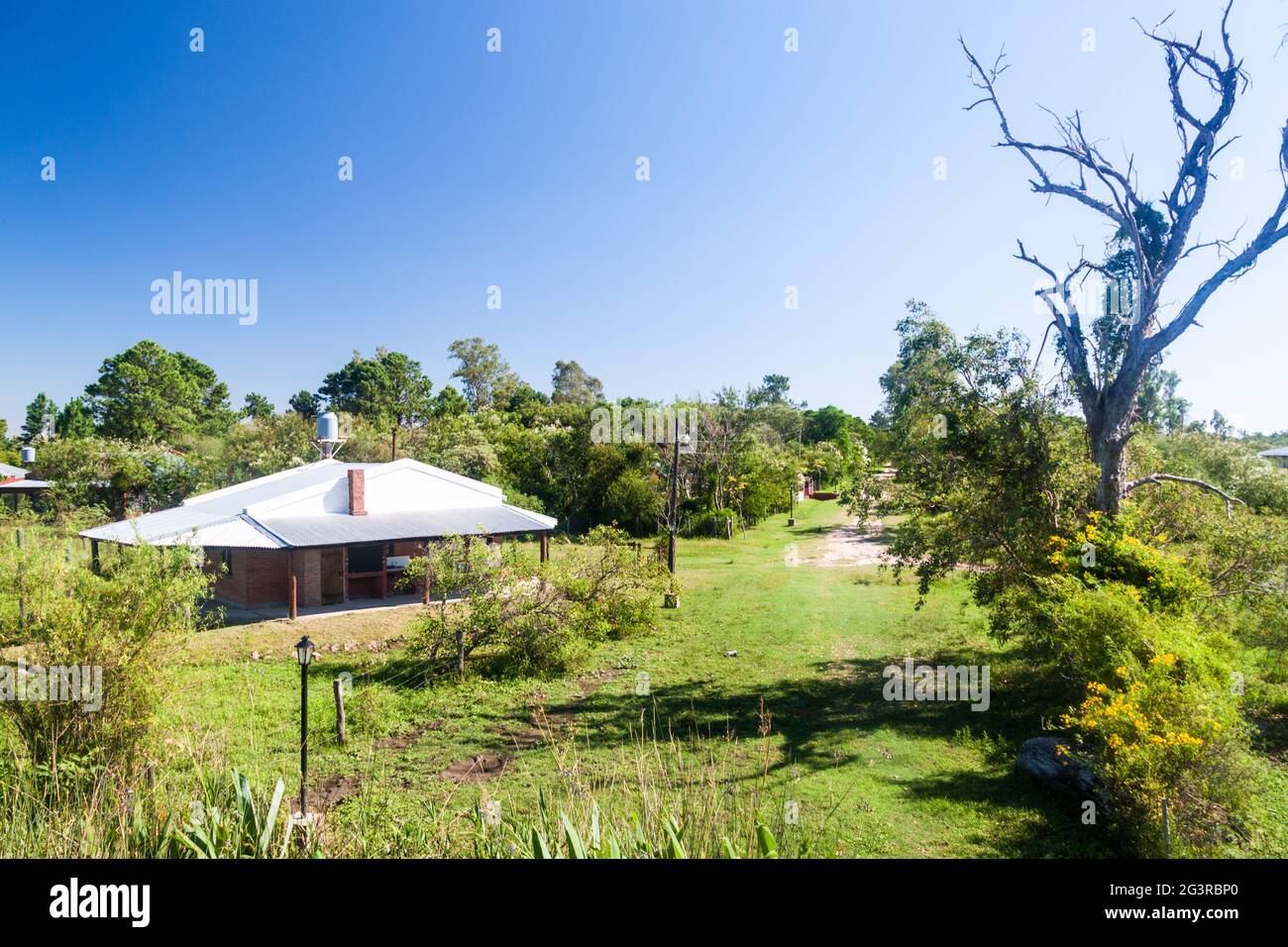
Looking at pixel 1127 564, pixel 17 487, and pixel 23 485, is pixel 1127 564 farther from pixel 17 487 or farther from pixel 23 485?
pixel 17 487

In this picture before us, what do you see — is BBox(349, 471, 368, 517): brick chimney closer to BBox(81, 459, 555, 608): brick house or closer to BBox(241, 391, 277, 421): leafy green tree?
BBox(81, 459, 555, 608): brick house

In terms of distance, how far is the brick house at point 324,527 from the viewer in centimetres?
1712

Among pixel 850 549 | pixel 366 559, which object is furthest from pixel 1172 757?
pixel 850 549

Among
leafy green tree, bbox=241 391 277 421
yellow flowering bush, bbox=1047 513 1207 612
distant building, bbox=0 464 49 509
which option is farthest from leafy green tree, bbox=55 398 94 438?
yellow flowering bush, bbox=1047 513 1207 612

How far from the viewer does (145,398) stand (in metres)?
41.5

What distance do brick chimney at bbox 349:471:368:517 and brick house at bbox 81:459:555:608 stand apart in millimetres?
30

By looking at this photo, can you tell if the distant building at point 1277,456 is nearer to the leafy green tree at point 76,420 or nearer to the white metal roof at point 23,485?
the white metal roof at point 23,485

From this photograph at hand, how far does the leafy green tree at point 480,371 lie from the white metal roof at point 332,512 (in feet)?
119

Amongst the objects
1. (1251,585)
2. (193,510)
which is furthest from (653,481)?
(1251,585)

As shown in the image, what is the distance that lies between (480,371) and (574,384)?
1375 cm

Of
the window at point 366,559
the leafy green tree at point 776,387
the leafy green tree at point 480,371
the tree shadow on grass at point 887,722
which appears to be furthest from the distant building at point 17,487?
the leafy green tree at point 776,387

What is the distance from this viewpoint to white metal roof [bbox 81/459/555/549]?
1694 cm
